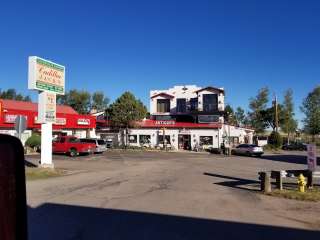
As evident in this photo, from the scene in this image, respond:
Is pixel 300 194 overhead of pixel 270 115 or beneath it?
beneath

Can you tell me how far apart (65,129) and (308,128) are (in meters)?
48.3

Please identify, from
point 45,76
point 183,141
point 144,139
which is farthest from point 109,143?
point 45,76

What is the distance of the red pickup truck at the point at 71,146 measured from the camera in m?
43.6

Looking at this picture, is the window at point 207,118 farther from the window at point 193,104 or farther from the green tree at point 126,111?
the green tree at point 126,111

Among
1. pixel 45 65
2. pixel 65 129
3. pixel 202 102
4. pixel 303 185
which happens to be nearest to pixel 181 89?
pixel 202 102

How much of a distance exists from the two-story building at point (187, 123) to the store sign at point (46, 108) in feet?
123

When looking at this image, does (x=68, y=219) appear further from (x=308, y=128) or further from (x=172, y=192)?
(x=308, y=128)

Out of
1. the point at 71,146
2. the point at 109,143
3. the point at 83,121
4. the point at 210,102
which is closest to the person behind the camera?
the point at 71,146

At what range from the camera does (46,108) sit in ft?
86.0

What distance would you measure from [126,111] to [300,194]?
48.5 meters

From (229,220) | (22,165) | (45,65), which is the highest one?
(45,65)

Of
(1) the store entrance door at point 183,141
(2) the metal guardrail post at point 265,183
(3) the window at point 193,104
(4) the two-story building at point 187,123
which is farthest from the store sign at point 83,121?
(2) the metal guardrail post at point 265,183

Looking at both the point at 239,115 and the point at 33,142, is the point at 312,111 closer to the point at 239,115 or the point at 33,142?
the point at 239,115

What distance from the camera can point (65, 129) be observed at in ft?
186
